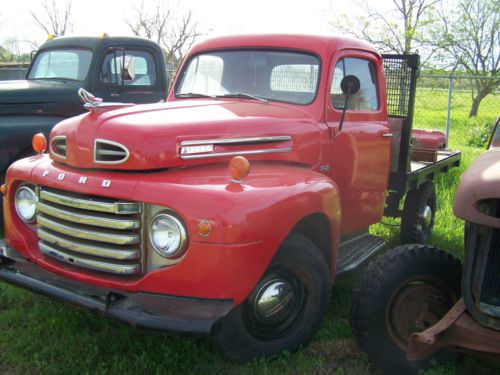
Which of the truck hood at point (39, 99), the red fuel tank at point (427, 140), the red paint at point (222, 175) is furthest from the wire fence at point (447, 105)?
the red paint at point (222, 175)

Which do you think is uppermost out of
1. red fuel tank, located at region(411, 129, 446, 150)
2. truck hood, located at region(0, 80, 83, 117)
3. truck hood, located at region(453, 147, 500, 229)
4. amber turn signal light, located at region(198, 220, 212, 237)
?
truck hood, located at region(0, 80, 83, 117)

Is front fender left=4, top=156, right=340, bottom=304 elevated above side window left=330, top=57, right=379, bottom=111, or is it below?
below

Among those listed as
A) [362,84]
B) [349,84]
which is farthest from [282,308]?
[362,84]

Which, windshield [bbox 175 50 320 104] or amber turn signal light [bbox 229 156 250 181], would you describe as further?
windshield [bbox 175 50 320 104]

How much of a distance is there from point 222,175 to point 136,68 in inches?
162

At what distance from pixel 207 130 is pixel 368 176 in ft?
5.57

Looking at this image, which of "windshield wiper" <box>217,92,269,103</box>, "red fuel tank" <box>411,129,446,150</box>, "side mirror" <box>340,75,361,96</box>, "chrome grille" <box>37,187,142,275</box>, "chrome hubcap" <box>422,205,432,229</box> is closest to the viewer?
"chrome grille" <box>37,187,142,275</box>

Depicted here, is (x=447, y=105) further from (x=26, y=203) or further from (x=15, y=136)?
(x=26, y=203)

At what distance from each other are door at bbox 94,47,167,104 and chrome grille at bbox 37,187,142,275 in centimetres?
339

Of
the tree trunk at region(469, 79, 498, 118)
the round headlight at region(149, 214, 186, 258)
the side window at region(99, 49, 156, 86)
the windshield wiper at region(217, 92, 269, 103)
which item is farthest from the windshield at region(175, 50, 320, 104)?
the tree trunk at region(469, 79, 498, 118)

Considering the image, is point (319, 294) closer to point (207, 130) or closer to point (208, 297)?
point (208, 297)

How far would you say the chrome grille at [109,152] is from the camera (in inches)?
112

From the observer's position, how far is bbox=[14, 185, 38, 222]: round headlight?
3.29 m

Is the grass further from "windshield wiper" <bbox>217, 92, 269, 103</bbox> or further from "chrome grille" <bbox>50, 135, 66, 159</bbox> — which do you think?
"windshield wiper" <bbox>217, 92, 269, 103</bbox>
